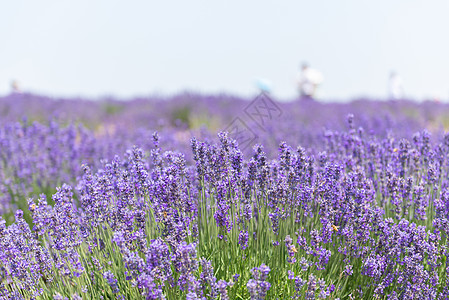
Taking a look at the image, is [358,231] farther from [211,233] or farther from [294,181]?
[211,233]

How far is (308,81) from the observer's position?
15.9m

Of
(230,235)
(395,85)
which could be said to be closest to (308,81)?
(395,85)

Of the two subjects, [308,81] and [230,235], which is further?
[308,81]

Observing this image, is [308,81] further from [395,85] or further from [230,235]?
[230,235]

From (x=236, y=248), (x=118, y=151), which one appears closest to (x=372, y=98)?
(x=118, y=151)

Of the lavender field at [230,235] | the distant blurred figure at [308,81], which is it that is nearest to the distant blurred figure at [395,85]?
the distant blurred figure at [308,81]

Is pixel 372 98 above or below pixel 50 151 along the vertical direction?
above

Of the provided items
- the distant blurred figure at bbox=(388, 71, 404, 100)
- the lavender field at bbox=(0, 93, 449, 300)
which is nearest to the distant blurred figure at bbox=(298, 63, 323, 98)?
the distant blurred figure at bbox=(388, 71, 404, 100)

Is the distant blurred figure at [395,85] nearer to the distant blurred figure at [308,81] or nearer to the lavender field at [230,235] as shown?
the distant blurred figure at [308,81]

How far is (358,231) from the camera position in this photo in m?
2.52

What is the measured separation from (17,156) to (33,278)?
368 centimetres

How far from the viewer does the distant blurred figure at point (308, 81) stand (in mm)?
15828

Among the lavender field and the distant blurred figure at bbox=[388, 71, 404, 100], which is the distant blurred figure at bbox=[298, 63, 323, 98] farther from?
the lavender field

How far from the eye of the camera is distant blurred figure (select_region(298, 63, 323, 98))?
51.9 ft
